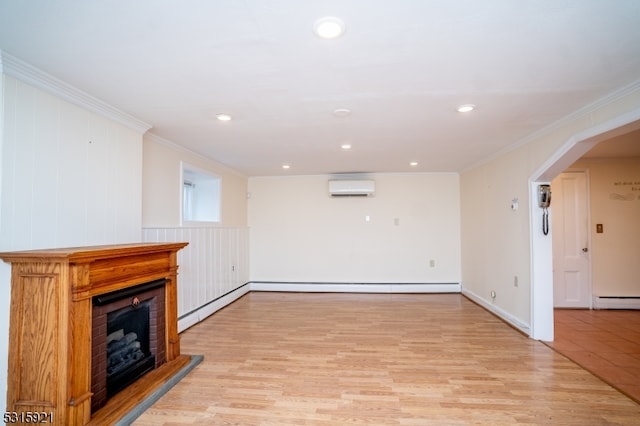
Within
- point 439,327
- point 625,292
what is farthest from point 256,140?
point 625,292

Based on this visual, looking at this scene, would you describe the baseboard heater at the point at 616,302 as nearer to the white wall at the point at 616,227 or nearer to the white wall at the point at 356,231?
the white wall at the point at 616,227

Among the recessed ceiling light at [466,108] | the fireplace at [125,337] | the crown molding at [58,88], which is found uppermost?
the recessed ceiling light at [466,108]

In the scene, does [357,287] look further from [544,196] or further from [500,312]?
[544,196]

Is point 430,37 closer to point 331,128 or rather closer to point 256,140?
point 331,128

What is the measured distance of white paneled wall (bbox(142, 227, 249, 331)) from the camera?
3797 mm

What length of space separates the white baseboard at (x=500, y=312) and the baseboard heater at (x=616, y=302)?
1631 mm

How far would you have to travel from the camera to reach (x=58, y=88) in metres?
2.16

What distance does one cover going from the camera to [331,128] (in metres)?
3.23

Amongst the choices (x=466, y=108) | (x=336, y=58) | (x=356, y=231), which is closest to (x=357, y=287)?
(x=356, y=231)

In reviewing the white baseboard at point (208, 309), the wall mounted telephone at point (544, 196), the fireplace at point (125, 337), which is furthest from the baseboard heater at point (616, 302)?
the fireplace at point (125, 337)

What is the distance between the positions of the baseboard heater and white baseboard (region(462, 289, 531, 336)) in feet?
5.35

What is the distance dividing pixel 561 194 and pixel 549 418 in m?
3.85

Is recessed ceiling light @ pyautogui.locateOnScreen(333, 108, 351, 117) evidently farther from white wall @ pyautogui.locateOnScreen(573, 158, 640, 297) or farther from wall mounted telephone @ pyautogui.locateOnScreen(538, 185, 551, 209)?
white wall @ pyautogui.locateOnScreen(573, 158, 640, 297)

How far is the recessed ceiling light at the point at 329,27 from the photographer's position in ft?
4.97
